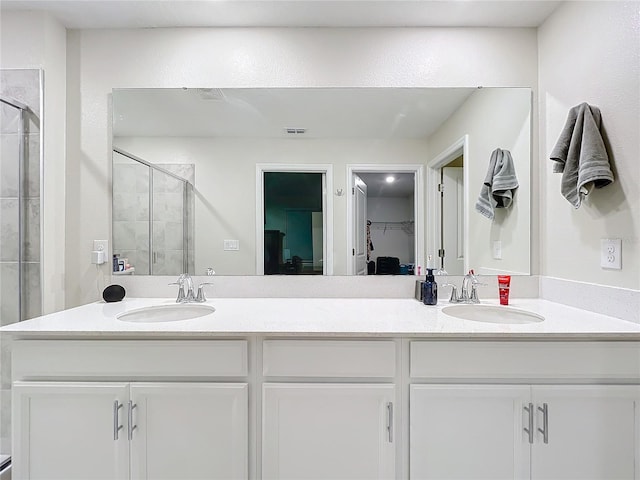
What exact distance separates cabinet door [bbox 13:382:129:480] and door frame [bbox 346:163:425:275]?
1.26 metres

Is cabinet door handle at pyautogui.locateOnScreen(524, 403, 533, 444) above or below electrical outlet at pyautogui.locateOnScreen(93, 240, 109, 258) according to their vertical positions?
below

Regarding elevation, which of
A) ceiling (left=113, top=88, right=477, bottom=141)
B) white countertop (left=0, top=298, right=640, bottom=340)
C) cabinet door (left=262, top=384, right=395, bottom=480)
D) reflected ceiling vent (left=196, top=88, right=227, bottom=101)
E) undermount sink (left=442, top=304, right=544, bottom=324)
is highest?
reflected ceiling vent (left=196, top=88, right=227, bottom=101)

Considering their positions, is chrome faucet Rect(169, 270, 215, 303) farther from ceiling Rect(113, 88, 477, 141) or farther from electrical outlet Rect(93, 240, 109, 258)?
ceiling Rect(113, 88, 477, 141)

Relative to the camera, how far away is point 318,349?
128cm

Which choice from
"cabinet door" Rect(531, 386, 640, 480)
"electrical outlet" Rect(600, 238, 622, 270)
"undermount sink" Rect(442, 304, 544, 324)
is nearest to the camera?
"cabinet door" Rect(531, 386, 640, 480)

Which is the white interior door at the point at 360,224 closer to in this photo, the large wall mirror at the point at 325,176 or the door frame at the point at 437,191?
the large wall mirror at the point at 325,176

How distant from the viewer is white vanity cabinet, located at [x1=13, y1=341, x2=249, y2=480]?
127 centimetres

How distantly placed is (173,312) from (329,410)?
37.8 inches

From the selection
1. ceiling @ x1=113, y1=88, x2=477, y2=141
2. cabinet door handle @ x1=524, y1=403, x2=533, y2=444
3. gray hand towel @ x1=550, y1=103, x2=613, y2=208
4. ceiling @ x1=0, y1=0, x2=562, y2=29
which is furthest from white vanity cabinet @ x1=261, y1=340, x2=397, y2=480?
ceiling @ x1=0, y1=0, x2=562, y2=29

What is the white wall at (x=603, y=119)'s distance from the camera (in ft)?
4.32

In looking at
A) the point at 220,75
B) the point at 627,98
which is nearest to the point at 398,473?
the point at 627,98

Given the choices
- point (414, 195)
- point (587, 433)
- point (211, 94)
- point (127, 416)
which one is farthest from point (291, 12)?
point (587, 433)

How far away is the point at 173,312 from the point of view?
1.73 meters

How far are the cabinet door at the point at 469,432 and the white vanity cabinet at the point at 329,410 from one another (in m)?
0.11
